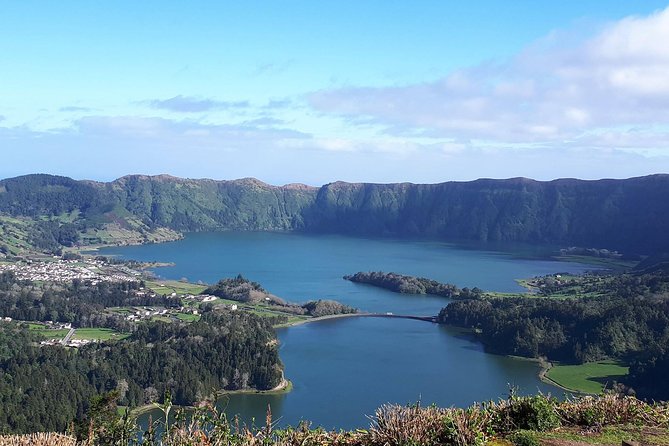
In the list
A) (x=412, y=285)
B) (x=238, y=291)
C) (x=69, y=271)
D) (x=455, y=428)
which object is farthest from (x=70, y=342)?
(x=455, y=428)

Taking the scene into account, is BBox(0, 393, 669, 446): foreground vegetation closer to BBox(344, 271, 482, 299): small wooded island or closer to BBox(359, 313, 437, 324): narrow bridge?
BBox(359, 313, 437, 324): narrow bridge

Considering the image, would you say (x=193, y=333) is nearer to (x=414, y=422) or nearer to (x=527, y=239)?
(x=414, y=422)

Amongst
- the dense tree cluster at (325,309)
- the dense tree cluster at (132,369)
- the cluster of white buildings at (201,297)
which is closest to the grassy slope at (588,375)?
the dense tree cluster at (132,369)

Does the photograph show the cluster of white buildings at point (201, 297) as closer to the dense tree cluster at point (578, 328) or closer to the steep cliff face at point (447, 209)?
the dense tree cluster at point (578, 328)

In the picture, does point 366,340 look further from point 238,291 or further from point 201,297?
point 201,297

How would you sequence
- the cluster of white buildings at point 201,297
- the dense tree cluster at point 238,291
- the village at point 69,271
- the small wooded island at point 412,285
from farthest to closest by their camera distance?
the village at point 69,271, the small wooded island at point 412,285, the dense tree cluster at point 238,291, the cluster of white buildings at point 201,297

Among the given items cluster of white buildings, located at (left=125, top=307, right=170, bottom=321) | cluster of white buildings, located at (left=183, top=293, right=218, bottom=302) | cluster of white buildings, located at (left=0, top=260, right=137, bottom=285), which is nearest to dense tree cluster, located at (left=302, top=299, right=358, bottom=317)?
cluster of white buildings, located at (left=183, top=293, right=218, bottom=302)
